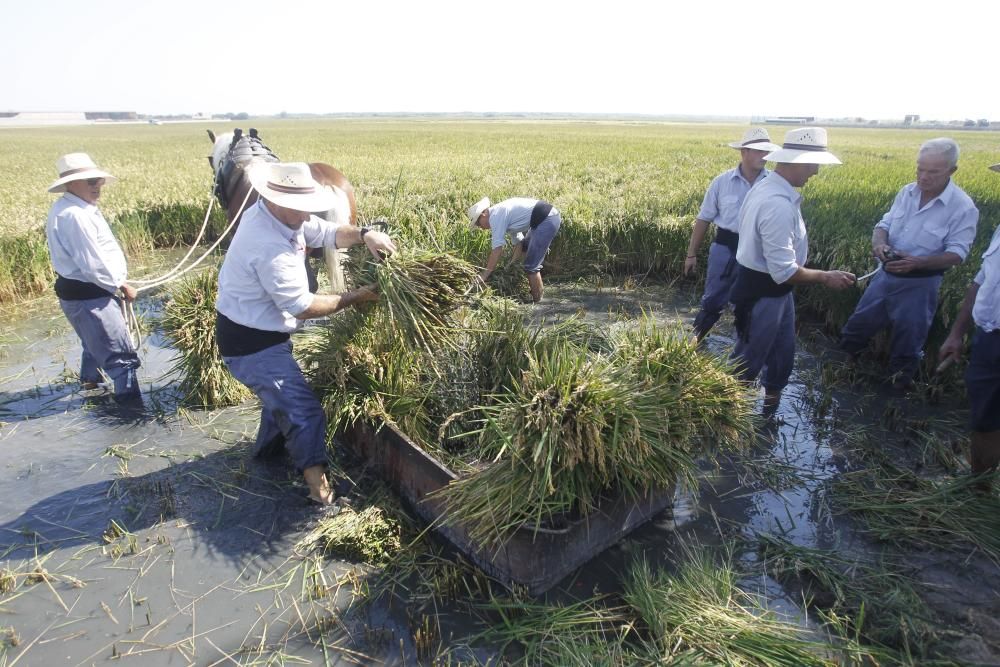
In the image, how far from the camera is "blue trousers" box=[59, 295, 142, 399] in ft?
15.1

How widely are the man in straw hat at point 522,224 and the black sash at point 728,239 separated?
1.80m

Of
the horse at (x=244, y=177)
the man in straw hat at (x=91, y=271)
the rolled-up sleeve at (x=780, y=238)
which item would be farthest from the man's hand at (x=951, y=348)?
the man in straw hat at (x=91, y=271)

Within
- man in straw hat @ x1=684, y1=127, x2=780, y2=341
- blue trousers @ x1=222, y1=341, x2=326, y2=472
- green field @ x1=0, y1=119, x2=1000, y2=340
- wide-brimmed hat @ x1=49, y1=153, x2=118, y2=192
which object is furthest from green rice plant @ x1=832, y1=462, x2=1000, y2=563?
wide-brimmed hat @ x1=49, y1=153, x2=118, y2=192

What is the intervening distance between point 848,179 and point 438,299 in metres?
12.5

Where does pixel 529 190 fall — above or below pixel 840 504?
above

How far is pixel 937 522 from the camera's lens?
10.8 feet

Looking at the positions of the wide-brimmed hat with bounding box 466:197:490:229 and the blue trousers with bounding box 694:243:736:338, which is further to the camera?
the wide-brimmed hat with bounding box 466:197:490:229

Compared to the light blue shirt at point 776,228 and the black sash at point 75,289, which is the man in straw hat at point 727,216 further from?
the black sash at point 75,289

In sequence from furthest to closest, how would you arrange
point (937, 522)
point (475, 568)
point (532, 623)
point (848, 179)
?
point (848, 179) < point (937, 522) < point (475, 568) < point (532, 623)

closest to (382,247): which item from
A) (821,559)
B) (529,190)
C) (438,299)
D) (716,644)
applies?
(438,299)

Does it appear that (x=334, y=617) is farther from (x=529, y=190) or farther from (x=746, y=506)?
(x=529, y=190)

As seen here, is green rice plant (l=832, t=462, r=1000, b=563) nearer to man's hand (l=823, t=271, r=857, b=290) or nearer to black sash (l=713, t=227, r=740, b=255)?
man's hand (l=823, t=271, r=857, b=290)

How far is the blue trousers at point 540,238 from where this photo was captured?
648 cm

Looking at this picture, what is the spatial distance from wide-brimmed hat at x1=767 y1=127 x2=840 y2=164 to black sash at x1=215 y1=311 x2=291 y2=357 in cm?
327
